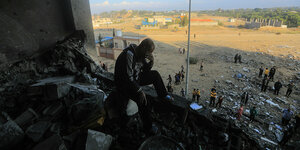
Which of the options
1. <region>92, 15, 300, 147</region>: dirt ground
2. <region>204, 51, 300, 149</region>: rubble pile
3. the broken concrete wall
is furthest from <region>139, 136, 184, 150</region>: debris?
<region>92, 15, 300, 147</region>: dirt ground

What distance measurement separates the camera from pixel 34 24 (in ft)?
11.9

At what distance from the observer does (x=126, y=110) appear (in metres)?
2.82

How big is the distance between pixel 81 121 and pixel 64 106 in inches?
17.6

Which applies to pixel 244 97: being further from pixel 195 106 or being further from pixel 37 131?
pixel 37 131

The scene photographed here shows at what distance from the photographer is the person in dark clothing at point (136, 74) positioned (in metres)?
2.20

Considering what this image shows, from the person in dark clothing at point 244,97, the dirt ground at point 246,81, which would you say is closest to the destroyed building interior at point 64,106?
the dirt ground at point 246,81

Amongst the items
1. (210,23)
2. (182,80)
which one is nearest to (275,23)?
(210,23)

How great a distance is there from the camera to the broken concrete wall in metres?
3.12

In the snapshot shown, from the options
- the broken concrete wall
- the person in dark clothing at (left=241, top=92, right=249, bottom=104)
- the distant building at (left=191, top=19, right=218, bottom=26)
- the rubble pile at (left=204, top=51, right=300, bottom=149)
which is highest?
the distant building at (left=191, top=19, right=218, bottom=26)

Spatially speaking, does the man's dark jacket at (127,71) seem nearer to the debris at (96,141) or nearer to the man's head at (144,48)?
the man's head at (144,48)

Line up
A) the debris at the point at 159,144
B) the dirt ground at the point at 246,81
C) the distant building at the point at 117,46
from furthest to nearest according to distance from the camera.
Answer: the distant building at the point at 117,46
the dirt ground at the point at 246,81
the debris at the point at 159,144

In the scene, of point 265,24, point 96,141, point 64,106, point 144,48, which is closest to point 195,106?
point 144,48

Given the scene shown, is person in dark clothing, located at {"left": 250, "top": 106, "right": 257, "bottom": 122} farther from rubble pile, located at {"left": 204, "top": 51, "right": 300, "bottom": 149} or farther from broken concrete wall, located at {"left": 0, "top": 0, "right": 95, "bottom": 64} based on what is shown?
broken concrete wall, located at {"left": 0, "top": 0, "right": 95, "bottom": 64}

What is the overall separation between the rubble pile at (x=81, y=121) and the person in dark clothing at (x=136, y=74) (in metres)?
0.45
